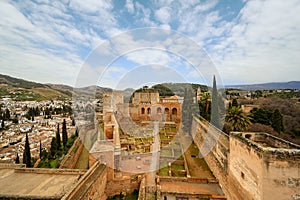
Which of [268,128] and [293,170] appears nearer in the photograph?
[293,170]

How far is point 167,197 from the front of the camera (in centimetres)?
777

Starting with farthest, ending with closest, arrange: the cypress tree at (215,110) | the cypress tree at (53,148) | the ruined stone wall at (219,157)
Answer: the cypress tree at (215,110) < the cypress tree at (53,148) < the ruined stone wall at (219,157)

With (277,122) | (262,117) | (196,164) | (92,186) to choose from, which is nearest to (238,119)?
(196,164)

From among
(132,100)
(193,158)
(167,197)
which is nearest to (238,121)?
(193,158)

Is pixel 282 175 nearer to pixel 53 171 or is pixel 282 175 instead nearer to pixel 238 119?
pixel 238 119

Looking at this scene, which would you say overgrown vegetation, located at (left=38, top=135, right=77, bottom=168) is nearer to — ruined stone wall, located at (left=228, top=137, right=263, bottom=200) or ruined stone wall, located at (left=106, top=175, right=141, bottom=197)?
ruined stone wall, located at (left=106, top=175, right=141, bottom=197)

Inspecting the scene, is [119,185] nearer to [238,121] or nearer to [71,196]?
[71,196]

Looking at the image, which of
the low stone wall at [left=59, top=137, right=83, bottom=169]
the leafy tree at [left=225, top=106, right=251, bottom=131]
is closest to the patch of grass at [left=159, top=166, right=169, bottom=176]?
the low stone wall at [left=59, top=137, right=83, bottom=169]

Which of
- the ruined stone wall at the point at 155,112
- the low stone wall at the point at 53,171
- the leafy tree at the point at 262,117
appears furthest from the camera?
the ruined stone wall at the point at 155,112

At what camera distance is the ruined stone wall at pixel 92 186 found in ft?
17.8

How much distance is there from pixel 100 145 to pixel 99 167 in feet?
4.08

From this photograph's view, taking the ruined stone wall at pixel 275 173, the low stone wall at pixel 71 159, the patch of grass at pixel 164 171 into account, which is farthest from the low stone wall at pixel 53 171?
the ruined stone wall at pixel 275 173

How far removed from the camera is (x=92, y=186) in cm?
613

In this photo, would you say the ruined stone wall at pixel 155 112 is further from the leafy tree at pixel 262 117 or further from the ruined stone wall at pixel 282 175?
the ruined stone wall at pixel 282 175
